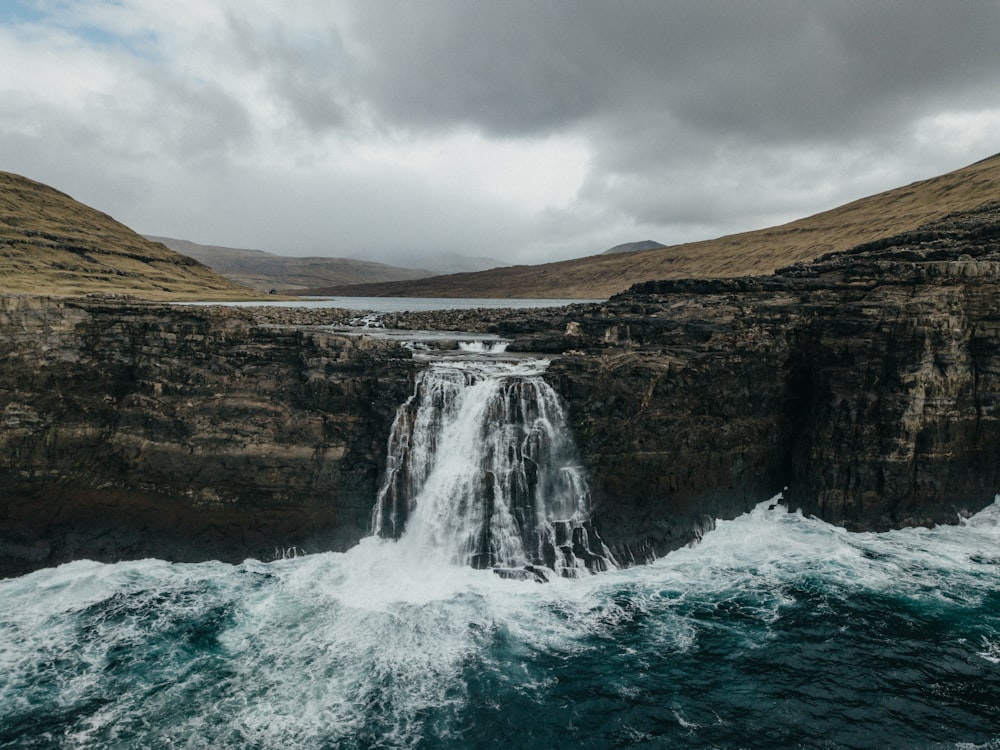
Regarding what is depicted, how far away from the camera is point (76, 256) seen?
10731 centimetres

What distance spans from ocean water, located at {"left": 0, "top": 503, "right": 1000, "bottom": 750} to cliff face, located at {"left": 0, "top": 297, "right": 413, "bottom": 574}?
2082 mm

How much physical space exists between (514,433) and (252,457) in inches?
600

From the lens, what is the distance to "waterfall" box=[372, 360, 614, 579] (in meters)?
28.1

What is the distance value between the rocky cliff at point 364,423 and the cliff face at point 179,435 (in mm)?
107

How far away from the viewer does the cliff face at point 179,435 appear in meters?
29.8

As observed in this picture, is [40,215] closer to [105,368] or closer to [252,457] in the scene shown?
Answer: [105,368]

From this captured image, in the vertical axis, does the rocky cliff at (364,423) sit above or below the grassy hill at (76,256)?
below

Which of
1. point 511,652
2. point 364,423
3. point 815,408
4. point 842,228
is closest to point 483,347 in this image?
point 364,423

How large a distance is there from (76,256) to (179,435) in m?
106

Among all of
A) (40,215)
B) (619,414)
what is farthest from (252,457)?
(40,215)

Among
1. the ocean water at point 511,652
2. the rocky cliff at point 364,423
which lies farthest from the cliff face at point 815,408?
the ocean water at point 511,652

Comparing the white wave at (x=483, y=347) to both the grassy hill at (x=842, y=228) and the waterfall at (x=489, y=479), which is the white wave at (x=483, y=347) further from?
the grassy hill at (x=842, y=228)

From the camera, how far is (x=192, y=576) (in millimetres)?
27531

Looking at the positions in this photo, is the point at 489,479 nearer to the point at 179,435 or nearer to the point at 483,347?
the point at 483,347
